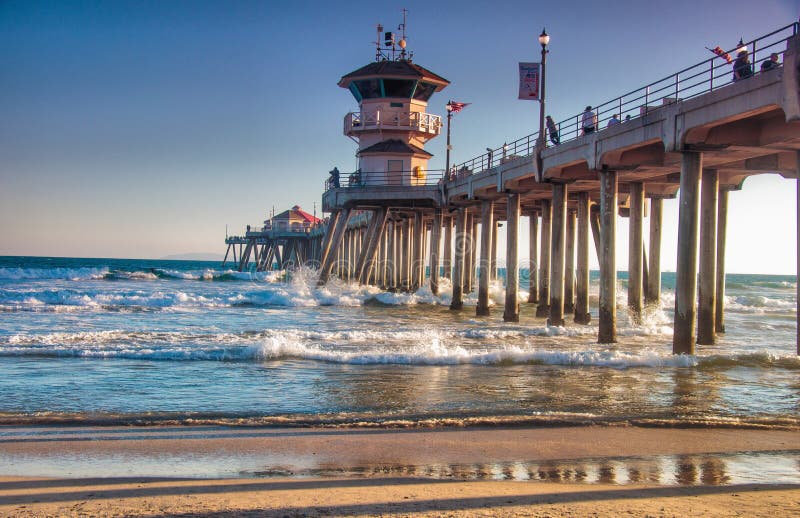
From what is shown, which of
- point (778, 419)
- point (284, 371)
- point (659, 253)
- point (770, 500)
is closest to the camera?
point (770, 500)

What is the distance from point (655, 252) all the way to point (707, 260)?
633 centimetres

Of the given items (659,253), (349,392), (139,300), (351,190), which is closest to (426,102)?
(351,190)

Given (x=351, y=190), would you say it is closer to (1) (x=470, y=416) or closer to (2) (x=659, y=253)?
(2) (x=659, y=253)

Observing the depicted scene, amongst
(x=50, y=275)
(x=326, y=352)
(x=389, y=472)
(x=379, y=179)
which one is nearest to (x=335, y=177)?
(x=379, y=179)

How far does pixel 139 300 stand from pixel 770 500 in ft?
110

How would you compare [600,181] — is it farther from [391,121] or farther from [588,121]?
[391,121]

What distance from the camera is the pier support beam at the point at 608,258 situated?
18781 millimetres

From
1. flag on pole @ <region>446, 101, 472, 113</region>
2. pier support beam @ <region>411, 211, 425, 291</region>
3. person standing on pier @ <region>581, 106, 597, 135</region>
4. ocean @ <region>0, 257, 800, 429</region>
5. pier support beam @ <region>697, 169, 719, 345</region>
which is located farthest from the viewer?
pier support beam @ <region>411, 211, 425, 291</region>

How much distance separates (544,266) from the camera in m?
32.4

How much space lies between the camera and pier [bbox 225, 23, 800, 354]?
14625 millimetres

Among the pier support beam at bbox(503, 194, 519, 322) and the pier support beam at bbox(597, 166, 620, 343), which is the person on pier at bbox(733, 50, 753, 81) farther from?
the pier support beam at bbox(503, 194, 519, 322)

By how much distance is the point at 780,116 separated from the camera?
14.0 meters

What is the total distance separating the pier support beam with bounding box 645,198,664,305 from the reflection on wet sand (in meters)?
16.3

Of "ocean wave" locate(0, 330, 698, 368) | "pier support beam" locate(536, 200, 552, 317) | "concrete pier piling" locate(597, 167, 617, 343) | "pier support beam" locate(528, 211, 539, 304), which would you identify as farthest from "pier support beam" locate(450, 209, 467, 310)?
"concrete pier piling" locate(597, 167, 617, 343)
